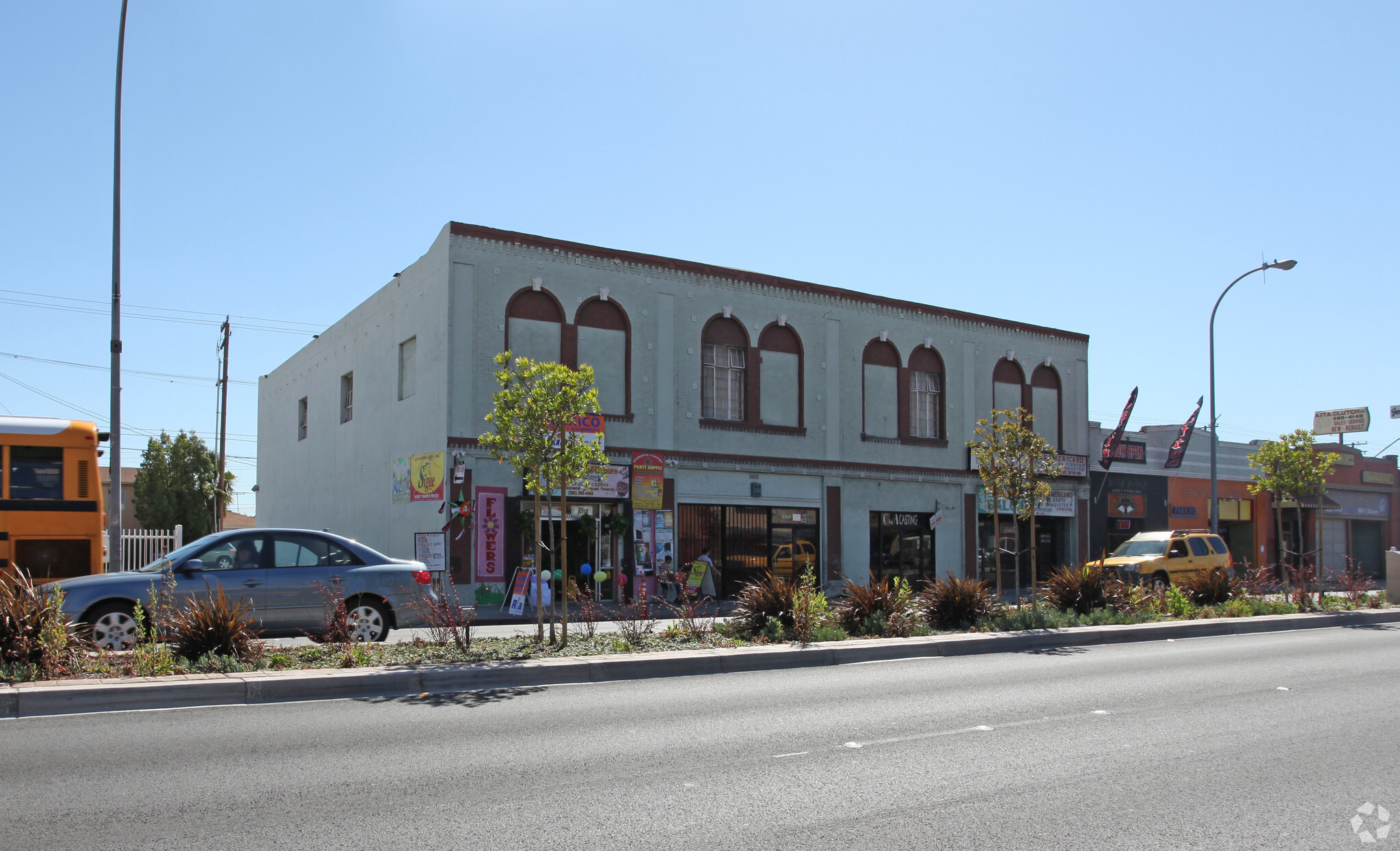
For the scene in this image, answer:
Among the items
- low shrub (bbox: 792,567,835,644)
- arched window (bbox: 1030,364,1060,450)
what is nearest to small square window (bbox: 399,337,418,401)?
low shrub (bbox: 792,567,835,644)

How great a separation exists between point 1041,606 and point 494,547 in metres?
11.8

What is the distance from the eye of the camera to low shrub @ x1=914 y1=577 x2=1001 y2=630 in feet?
51.5

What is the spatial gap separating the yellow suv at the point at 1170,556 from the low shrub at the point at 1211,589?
313 centimetres

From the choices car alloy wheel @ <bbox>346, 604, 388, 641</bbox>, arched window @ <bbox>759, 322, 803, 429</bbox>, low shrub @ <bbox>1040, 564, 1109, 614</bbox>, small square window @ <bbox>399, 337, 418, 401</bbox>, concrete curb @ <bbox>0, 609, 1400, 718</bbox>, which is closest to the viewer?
concrete curb @ <bbox>0, 609, 1400, 718</bbox>

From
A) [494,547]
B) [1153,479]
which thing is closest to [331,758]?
[494,547]

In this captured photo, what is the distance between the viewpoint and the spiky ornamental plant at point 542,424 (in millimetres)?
12664

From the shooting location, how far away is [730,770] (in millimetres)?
6660

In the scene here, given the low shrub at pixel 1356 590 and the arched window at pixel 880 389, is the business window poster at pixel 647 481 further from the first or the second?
the low shrub at pixel 1356 590

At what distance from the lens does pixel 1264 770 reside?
267 inches

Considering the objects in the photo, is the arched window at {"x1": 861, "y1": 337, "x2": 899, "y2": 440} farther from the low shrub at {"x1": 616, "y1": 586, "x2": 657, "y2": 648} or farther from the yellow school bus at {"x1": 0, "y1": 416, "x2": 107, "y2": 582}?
the yellow school bus at {"x1": 0, "y1": 416, "x2": 107, "y2": 582}

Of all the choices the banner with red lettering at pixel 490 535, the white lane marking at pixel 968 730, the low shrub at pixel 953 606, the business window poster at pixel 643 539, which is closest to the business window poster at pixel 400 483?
the banner with red lettering at pixel 490 535

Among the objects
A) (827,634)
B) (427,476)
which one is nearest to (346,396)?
(427,476)

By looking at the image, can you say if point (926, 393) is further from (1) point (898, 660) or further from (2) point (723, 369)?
(1) point (898, 660)

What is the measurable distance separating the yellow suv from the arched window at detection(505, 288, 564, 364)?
45.8ft
